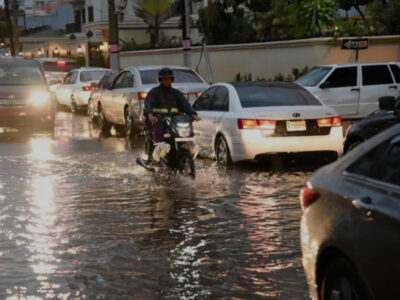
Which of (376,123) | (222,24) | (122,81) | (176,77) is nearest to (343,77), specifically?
(176,77)

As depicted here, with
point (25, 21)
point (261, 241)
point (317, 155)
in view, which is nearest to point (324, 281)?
point (261, 241)

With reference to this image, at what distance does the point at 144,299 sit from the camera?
6.49 meters

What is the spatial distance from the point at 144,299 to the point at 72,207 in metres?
4.43

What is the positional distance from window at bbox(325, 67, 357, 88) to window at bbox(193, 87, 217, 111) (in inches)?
280

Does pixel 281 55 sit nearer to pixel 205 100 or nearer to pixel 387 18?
pixel 387 18

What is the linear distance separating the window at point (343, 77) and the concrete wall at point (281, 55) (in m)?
5.61

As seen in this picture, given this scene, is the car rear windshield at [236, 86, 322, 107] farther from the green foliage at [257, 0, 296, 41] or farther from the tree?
the green foliage at [257, 0, 296, 41]

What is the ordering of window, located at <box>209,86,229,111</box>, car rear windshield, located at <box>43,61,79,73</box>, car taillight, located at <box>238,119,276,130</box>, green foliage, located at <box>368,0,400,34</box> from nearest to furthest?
car taillight, located at <box>238,119,276,130</box> → window, located at <box>209,86,229,111</box> → green foliage, located at <box>368,0,400,34</box> → car rear windshield, located at <box>43,61,79,73</box>

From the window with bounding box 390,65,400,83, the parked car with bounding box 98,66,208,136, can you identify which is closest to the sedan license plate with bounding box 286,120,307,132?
the parked car with bounding box 98,66,208,136

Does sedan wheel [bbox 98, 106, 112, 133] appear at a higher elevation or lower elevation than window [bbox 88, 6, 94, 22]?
lower

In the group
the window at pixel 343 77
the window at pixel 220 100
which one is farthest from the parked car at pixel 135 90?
the window at pixel 220 100

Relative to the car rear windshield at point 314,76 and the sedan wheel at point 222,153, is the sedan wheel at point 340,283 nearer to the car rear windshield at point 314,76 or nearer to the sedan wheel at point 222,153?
the sedan wheel at point 222,153

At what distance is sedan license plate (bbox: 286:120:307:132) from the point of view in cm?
1375

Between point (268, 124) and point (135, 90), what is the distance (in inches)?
272
